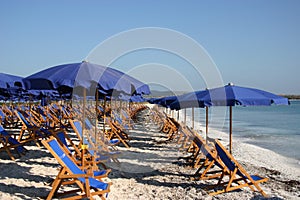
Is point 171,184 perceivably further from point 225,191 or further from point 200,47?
point 200,47

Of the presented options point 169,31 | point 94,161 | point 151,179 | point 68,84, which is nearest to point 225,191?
point 151,179

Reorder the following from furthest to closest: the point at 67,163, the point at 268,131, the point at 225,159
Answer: the point at 268,131 → the point at 225,159 → the point at 67,163

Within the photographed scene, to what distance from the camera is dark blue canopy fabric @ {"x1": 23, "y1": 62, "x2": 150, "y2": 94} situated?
185 inches

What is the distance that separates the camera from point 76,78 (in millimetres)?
4762

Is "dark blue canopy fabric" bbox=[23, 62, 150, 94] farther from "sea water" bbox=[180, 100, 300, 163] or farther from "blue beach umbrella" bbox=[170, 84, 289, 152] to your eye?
"sea water" bbox=[180, 100, 300, 163]

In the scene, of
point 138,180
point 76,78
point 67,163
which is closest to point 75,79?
point 76,78

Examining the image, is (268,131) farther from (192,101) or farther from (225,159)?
(225,159)

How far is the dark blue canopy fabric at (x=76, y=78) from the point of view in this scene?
4.71m

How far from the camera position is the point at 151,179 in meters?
5.21

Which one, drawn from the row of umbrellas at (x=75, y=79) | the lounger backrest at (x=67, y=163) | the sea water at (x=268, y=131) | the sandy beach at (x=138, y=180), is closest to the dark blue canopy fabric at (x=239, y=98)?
the sandy beach at (x=138, y=180)

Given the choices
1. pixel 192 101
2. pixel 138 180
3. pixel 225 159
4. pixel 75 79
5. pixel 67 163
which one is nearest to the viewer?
pixel 67 163

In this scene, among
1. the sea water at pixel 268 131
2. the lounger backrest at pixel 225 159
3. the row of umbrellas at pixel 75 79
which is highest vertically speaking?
the row of umbrellas at pixel 75 79

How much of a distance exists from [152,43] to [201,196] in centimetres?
753

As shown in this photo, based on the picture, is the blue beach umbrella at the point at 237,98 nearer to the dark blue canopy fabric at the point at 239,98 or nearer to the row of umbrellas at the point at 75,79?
the dark blue canopy fabric at the point at 239,98
